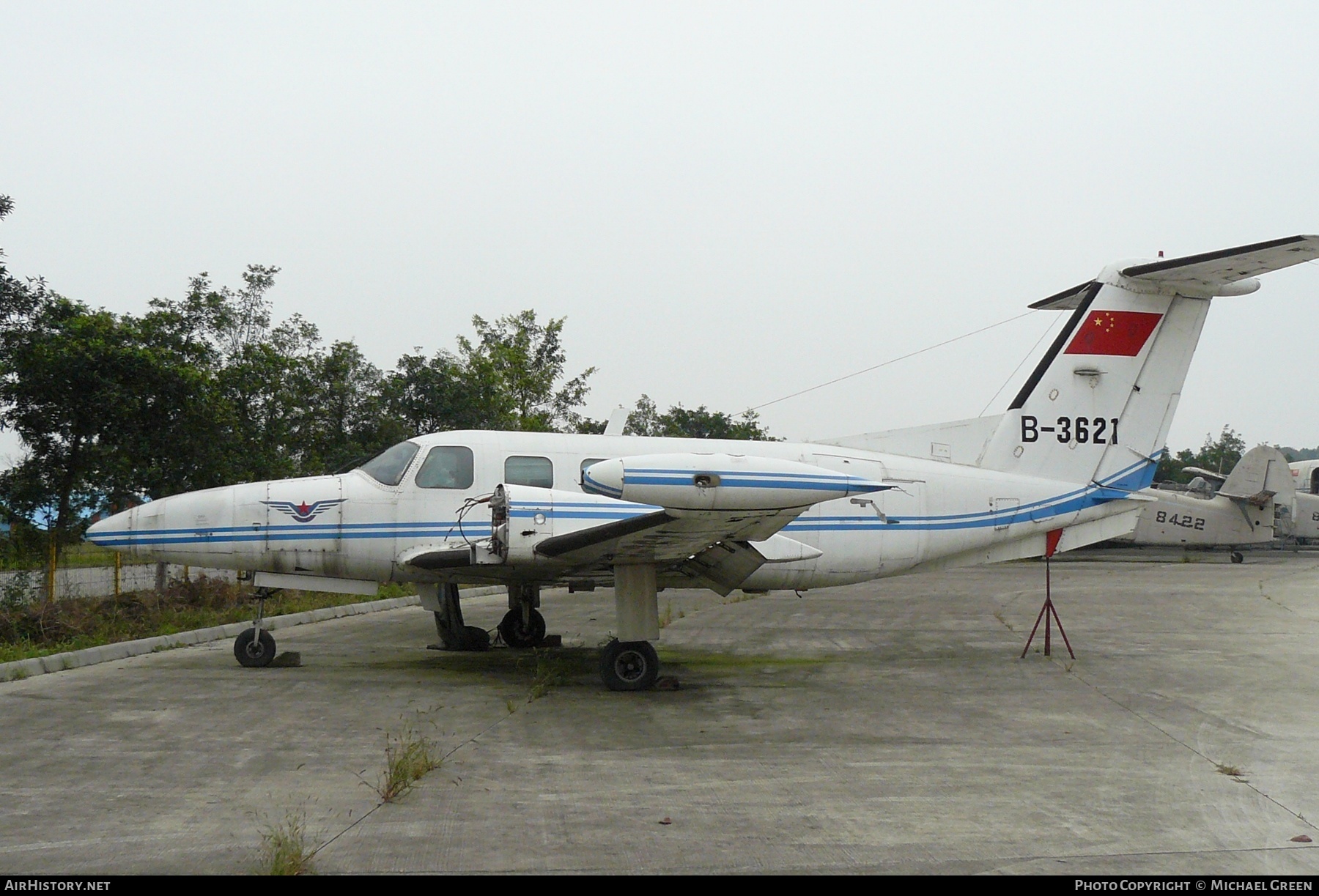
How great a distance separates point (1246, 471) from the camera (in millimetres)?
28562

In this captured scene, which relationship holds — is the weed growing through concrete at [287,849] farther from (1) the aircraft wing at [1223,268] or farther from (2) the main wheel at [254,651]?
(1) the aircraft wing at [1223,268]

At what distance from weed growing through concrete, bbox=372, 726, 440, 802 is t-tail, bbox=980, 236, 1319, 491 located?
773cm

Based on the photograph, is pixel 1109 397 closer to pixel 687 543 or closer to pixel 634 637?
pixel 687 543

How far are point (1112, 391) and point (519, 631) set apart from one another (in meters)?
7.87

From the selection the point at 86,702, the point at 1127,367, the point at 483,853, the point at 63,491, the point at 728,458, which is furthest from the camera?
the point at 63,491

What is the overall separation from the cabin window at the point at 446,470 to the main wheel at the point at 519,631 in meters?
2.71

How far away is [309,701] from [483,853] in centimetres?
448

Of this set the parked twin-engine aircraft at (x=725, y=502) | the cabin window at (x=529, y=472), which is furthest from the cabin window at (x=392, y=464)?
the cabin window at (x=529, y=472)

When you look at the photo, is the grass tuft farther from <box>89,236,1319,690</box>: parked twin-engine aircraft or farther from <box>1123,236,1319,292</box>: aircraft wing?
<box>1123,236,1319,292</box>: aircraft wing

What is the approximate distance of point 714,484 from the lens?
295 inches

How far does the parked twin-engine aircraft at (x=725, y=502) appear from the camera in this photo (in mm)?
8562

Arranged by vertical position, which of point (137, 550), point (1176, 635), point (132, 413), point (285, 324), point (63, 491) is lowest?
point (1176, 635)

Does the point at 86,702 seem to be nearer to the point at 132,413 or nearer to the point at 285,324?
the point at 132,413

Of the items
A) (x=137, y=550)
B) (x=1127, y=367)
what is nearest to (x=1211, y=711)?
(x=1127, y=367)
